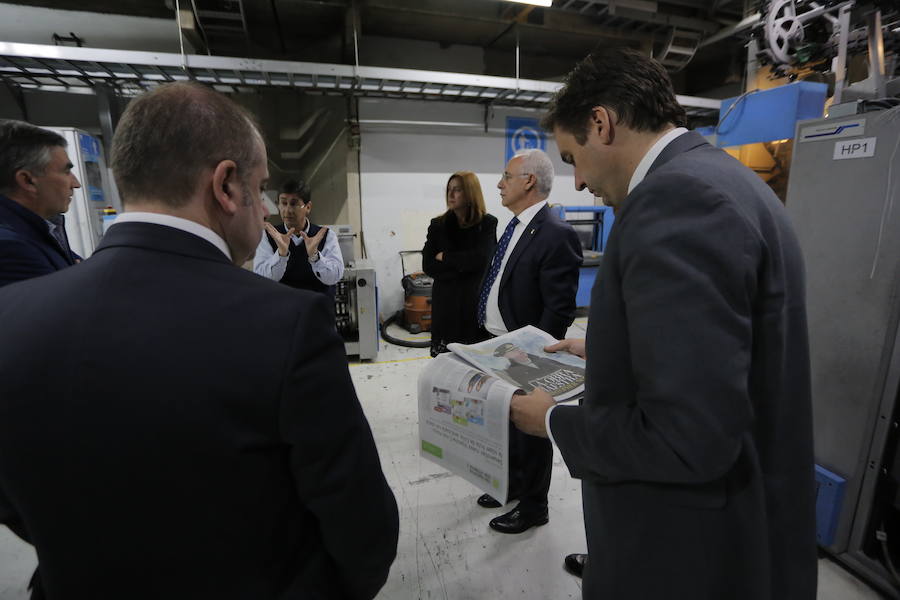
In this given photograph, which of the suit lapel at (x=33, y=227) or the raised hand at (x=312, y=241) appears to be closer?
the suit lapel at (x=33, y=227)

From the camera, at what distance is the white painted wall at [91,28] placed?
13.0 ft

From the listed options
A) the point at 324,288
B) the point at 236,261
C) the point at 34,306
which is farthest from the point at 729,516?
the point at 324,288

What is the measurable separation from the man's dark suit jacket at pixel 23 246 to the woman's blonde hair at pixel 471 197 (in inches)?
79.8

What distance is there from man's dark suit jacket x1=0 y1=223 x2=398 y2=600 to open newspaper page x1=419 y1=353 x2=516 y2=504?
43 cm

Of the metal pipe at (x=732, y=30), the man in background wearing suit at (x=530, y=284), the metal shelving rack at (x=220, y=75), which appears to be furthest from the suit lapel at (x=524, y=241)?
the metal pipe at (x=732, y=30)

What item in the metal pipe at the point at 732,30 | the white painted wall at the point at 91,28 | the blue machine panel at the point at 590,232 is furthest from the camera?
the blue machine panel at the point at 590,232

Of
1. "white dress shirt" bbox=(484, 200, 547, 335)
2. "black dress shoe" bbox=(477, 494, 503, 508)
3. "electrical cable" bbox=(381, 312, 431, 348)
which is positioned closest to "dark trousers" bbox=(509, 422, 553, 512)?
"black dress shoe" bbox=(477, 494, 503, 508)

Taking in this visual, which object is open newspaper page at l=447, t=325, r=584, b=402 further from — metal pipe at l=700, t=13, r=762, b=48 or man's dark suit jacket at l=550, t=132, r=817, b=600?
metal pipe at l=700, t=13, r=762, b=48

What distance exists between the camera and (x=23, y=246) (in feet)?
4.77

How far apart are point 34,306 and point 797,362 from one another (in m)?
1.16

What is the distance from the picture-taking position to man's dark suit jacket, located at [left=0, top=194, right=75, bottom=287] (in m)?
1.42

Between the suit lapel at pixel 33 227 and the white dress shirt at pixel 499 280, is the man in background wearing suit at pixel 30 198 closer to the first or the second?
the suit lapel at pixel 33 227

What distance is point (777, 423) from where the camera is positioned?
73 cm

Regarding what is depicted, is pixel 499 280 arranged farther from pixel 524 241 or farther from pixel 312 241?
pixel 312 241
